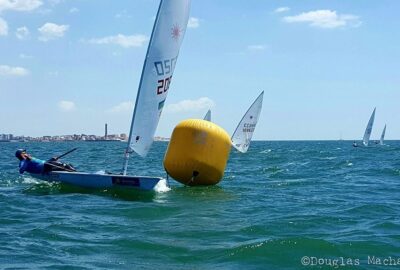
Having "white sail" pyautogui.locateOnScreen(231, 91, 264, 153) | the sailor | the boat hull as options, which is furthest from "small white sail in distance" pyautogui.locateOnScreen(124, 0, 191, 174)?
"white sail" pyautogui.locateOnScreen(231, 91, 264, 153)

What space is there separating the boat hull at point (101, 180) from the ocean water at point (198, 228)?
237 mm

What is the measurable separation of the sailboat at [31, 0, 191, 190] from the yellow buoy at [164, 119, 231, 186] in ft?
2.92

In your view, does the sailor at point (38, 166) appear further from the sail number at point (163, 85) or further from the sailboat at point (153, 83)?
the sail number at point (163, 85)

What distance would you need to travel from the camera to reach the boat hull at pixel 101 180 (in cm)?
1609

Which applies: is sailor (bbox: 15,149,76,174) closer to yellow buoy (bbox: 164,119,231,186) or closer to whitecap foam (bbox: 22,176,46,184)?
whitecap foam (bbox: 22,176,46,184)

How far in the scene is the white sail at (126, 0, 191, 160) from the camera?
1688 centimetres

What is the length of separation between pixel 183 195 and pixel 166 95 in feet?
11.0

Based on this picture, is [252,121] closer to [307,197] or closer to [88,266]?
[307,197]

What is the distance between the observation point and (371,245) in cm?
965

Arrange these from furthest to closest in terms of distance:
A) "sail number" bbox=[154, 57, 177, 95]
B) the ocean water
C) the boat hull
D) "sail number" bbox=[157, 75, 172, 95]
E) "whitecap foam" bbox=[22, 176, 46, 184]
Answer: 1. "whitecap foam" bbox=[22, 176, 46, 184]
2. "sail number" bbox=[157, 75, 172, 95]
3. "sail number" bbox=[154, 57, 177, 95]
4. the boat hull
5. the ocean water

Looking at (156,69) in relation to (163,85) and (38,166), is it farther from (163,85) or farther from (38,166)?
(38,166)

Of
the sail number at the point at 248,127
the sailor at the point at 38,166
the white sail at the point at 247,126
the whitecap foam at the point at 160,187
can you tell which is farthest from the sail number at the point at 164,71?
the sail number at the point at 248,127

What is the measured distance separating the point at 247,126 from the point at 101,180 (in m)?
26.7

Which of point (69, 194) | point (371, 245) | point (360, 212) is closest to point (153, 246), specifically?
point (371, 245)
